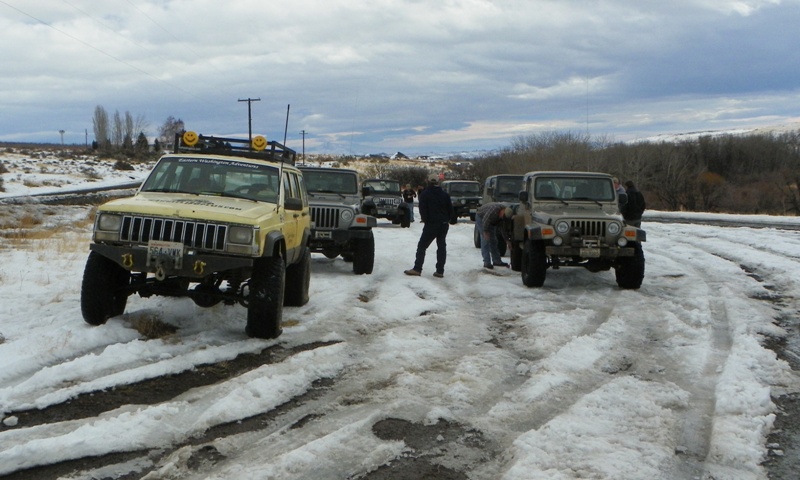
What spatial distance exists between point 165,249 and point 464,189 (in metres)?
23.6

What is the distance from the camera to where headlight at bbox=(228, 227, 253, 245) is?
260 inches

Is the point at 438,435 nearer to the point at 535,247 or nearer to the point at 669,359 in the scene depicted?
the point at 669,359

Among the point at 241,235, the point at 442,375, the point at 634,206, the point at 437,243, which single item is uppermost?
the point at 241,235

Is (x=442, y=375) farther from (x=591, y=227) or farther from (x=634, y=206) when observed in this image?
(x=634, y=206)

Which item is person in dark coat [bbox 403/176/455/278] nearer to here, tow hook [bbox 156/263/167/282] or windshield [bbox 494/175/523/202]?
tow hook [bbox 156/263/167/282]

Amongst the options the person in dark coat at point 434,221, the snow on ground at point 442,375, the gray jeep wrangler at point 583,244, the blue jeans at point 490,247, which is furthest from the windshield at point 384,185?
the snow on ground at point 442,375

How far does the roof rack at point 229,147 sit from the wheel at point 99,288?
2.22 meters

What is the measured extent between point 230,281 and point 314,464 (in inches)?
144

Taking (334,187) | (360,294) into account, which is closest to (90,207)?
(334,187)

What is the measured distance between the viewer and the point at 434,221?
12414mm

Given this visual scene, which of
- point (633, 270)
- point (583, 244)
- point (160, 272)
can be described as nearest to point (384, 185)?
point (583, 244)

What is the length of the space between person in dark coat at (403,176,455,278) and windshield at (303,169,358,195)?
7.15 feet

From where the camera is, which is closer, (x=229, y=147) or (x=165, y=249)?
(x=165, y=249)

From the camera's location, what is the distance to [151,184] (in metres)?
7.85
